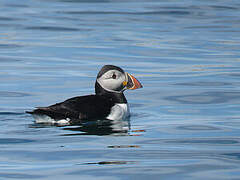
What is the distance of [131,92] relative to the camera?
1207cm

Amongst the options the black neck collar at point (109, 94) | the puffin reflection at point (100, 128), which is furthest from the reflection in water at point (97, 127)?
the black neck collar at point (109, 94)

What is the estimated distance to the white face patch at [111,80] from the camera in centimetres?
946

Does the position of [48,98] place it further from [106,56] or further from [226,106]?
[106,56]

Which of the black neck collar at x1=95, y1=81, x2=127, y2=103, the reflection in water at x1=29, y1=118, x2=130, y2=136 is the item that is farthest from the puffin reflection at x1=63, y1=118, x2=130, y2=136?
the black neck collar at x1=95, y1=81, x2=127, y2=103


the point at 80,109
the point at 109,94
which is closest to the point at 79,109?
the point at 80,109

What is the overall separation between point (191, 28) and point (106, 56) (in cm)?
684

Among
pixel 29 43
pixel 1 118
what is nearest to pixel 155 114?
pixel 1 118

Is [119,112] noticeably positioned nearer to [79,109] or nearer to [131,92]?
[79,109]

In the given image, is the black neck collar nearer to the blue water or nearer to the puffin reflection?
the blue water

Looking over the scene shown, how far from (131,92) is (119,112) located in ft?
9.90

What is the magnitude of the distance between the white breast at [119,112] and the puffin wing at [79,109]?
8 centimetres

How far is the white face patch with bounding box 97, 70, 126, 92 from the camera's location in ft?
31.0

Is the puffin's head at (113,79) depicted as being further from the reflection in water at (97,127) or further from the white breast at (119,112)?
the reflection in water at (97,127)

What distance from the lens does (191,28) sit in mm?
22672
